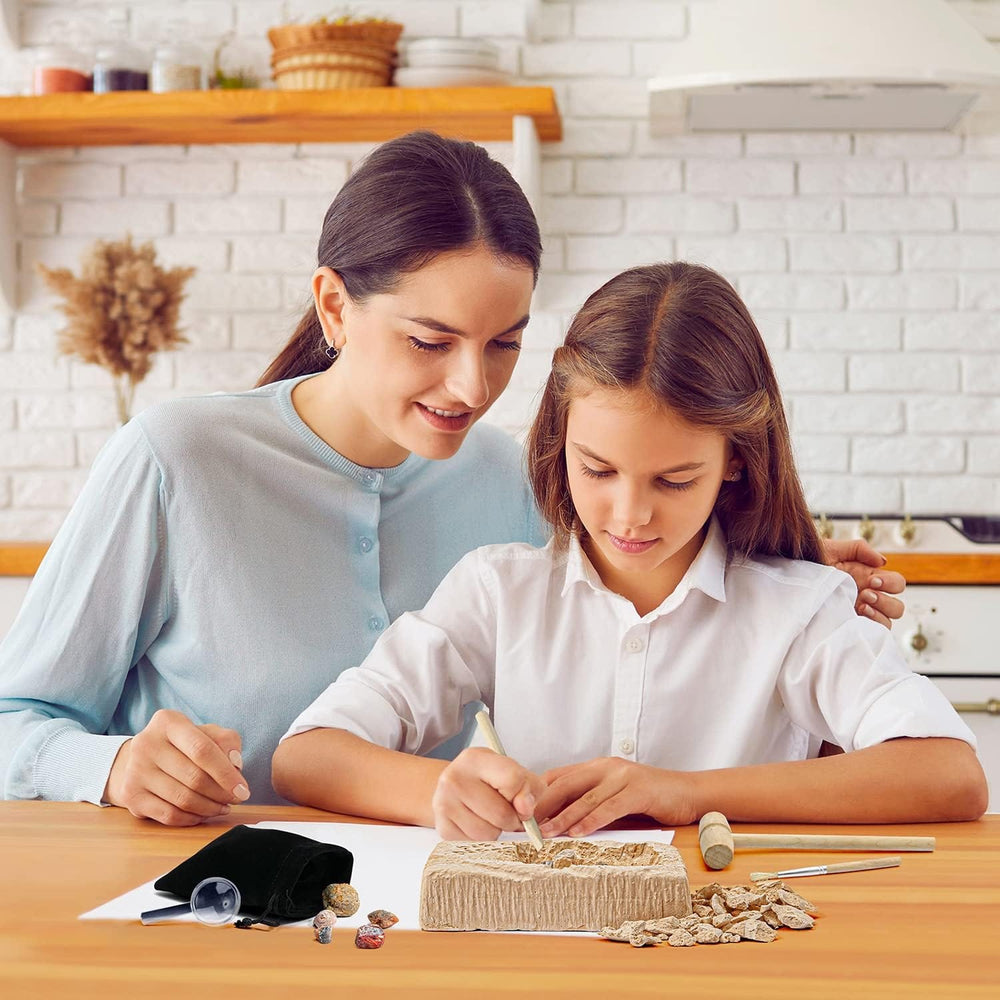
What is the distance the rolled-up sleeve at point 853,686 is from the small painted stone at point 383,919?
1.77 feet

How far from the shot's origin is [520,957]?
696 millimetres

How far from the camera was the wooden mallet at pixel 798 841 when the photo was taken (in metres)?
0.90

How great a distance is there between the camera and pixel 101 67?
278 centimetres

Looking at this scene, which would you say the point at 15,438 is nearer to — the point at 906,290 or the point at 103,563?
the point at 103,563

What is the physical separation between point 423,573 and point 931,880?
795mm

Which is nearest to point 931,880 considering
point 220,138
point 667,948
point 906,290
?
point 667,948

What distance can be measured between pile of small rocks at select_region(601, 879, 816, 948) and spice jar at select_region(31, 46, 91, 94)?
8.41 ft

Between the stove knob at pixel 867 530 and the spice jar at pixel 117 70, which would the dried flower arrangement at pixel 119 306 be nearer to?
the spice jar at pixel 117 70

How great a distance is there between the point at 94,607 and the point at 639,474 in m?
0.58

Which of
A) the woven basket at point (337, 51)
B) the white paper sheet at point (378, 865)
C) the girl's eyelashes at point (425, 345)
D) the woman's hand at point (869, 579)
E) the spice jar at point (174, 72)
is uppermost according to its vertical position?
the woven basket at point (337, 51)

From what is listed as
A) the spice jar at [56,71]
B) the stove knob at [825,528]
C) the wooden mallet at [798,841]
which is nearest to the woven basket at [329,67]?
the spice jar at [56,71]

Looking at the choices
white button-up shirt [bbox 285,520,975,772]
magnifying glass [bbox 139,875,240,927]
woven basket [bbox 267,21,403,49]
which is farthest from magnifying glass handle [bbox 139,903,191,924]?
woven basket [bbox 267,21,403,49]

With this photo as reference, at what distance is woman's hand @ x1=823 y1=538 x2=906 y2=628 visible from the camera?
138 centimetres

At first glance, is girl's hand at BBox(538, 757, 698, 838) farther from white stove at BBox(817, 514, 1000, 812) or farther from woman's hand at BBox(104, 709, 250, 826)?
white stove at BBox(817, 514, 1000, 812)
